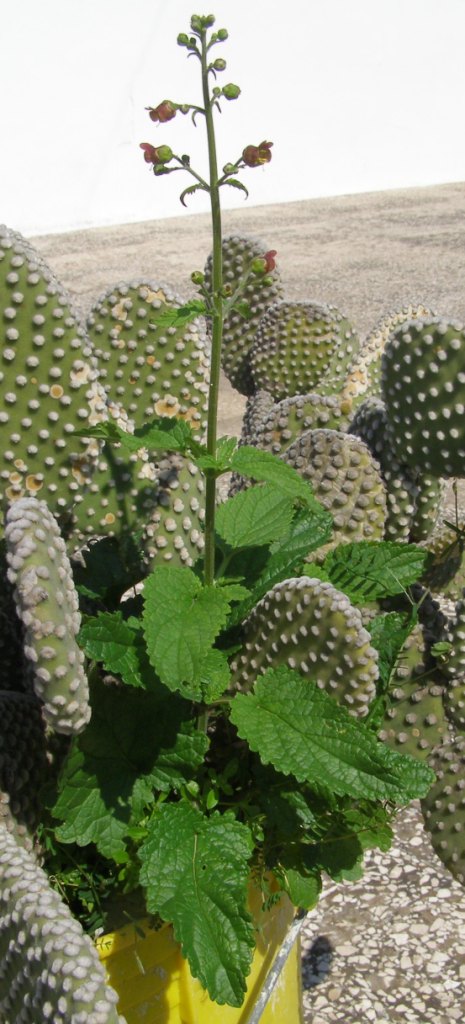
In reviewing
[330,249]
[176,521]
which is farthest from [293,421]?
[330,249]

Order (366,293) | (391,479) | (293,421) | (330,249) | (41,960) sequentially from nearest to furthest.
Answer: (41,960) < (391,479) < (293,421) < (366,293) < (330,249)

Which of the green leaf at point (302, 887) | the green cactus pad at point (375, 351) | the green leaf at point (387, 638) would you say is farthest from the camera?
the green cactus pad at point (375, 351)

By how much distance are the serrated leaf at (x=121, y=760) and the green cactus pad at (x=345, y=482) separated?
0.41m

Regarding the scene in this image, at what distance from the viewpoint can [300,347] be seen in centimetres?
225

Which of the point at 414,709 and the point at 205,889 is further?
the point at 414,709

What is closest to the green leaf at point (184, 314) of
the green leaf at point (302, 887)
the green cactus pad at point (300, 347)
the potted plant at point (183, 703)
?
the potted plant at point (183, 703)

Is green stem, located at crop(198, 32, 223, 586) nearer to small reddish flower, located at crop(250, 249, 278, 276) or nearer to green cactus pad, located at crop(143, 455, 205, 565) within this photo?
small reddish flower, located at crop(250, 249, 278, 276)

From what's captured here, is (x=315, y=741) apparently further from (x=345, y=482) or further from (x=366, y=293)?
(x=366, y=293)

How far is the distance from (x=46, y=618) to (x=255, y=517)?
340 millimetres

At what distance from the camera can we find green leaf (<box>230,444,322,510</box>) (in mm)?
910

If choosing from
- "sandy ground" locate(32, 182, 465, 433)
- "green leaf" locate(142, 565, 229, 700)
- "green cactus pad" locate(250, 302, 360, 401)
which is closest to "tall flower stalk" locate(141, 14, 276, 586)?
"green leaf" locate(142, 565, 229, 700)

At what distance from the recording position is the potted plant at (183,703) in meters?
0.86

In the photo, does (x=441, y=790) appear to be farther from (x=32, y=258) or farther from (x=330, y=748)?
(x=32, y=258)

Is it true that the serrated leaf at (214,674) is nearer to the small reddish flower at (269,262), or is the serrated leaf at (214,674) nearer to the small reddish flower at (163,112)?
the small reddish flower at (269,262)
